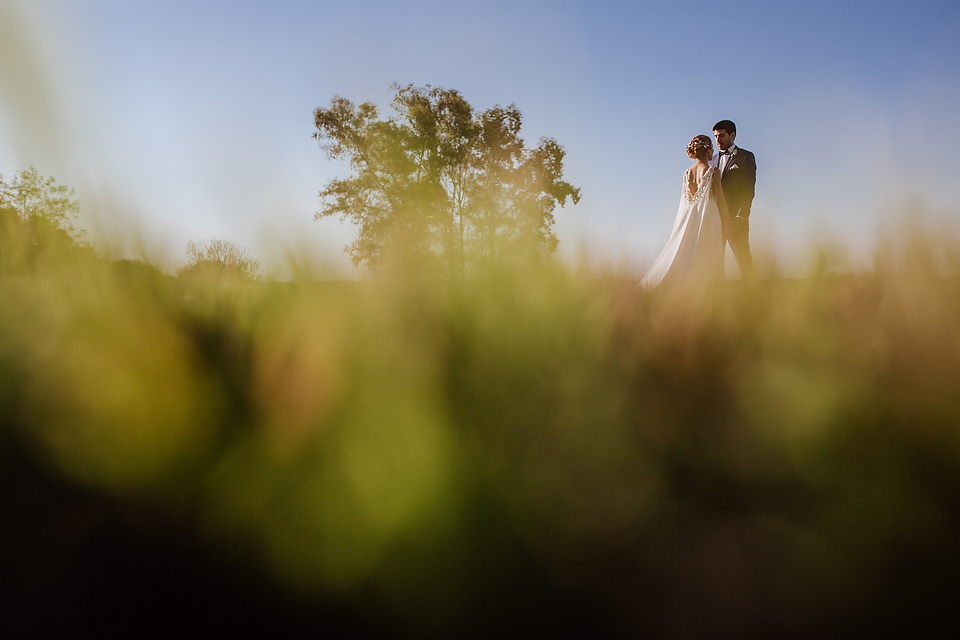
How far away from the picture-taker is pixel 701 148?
20.3ft

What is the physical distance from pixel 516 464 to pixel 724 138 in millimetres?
6731

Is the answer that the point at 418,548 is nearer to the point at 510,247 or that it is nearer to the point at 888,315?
the point at 510,247

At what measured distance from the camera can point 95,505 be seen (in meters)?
0.74

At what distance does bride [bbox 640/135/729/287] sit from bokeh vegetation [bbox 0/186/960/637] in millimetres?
5429

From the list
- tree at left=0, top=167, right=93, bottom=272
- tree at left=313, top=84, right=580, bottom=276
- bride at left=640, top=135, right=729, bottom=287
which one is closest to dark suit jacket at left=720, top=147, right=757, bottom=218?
bride at left=640, top=135, right=729, bottom=287

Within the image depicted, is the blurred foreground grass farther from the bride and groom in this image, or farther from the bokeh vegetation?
the bride and groom

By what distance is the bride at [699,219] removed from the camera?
5957 millimetres

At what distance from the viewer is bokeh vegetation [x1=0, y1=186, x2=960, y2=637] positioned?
2.23 ft

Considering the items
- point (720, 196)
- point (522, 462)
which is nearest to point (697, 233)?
point (720, 196)

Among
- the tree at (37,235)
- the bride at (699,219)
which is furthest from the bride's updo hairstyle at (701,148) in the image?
the tree at (37,235)

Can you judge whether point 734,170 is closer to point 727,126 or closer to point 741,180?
point 741,180

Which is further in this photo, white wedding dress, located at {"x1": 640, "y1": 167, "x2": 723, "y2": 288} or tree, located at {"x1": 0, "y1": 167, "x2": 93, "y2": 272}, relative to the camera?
white wedding dress, located at {"x1": 640, "y1": 167, "x2": 723, "y2": 288}

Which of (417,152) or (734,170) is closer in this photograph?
(734,170)

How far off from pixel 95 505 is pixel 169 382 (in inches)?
8.4
